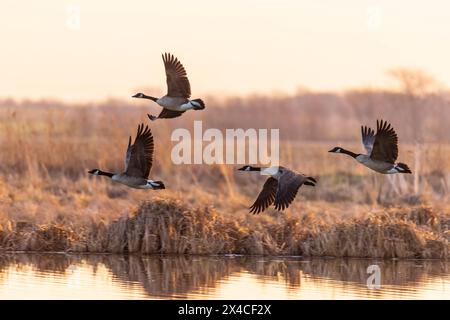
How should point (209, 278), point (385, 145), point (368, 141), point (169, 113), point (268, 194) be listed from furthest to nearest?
1. point (368, 141)
2. point (169, 113)
3. point (268, 194)
4. point (385, 145)
5. point (209, 278)

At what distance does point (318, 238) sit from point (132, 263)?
2921mm

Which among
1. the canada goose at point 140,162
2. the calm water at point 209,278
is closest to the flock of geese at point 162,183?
the canada goose at point 140,162

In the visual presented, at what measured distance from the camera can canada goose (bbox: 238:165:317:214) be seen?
16.9 meters

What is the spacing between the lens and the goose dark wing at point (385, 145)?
17516 mm

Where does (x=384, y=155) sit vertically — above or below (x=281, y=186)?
above

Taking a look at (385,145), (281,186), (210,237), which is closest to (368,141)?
(385,145)

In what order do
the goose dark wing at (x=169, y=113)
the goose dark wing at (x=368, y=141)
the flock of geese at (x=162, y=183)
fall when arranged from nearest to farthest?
the flock of geese at (x=162, y=183) → the goose dark wing at (x=169, y=113) → the goose dark wing at (x=368, y=141)

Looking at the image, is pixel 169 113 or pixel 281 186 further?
pixel 169 113

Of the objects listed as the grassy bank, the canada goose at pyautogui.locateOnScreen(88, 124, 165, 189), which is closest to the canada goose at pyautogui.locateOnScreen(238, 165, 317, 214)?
the grassy bank

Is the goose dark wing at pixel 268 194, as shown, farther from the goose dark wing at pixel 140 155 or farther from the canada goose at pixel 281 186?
the goose dark wing at pixel 140 155

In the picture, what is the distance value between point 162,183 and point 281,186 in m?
1.67

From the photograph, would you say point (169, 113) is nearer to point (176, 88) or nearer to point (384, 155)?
point (176, 88)

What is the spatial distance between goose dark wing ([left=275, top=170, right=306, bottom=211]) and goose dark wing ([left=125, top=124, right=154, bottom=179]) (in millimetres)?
1825

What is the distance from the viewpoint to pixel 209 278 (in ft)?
55.8
